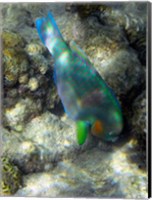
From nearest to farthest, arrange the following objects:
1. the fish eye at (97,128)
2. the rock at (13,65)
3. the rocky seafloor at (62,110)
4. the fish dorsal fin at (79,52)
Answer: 1. the fish eye at (97,128)
2. the fish dorsal fin at (79,52)
3. the rocky seafloor at (62,110)
4. the rock at (13,65)

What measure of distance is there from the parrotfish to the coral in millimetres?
592

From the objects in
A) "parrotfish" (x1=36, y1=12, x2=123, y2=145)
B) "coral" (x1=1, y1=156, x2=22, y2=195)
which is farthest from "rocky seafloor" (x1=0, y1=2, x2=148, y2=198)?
"parrotfish" (x1=36, y1=12, x2=123, y2=145)

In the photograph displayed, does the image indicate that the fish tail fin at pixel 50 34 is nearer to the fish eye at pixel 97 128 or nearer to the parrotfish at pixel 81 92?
the parrotfish at pixel 81 92

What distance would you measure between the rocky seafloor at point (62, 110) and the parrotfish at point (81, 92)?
162mm

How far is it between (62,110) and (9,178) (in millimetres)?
615

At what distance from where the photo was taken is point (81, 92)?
78.4 inches

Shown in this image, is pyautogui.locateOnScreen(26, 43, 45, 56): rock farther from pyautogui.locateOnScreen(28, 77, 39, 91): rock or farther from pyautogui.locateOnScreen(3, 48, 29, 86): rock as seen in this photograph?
pyautogui.locateOnScreen(28, 77, 39, 91): rock

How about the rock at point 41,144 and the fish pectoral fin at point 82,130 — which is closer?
the fish pectoral fin at point 82,130

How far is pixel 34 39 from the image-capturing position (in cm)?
233

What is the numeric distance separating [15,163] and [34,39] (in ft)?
3.01

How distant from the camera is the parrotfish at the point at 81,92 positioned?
1934mm

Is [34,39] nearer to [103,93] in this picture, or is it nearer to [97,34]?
[97,34]

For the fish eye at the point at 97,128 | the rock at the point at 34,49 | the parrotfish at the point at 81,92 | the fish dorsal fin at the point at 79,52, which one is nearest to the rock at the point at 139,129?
the parrotfish at the point at 81,92

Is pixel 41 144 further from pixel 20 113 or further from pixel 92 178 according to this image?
pixel 92 178
